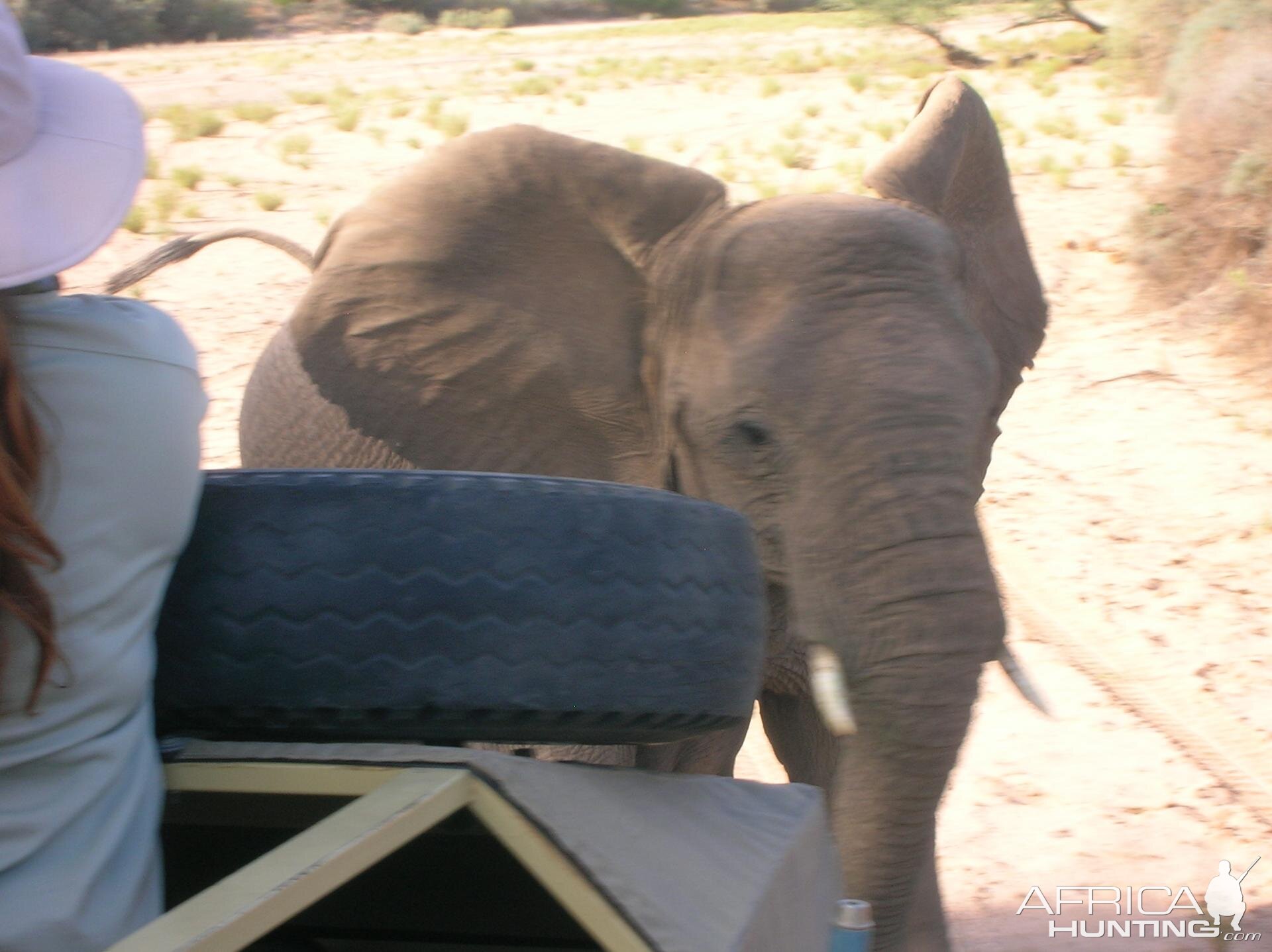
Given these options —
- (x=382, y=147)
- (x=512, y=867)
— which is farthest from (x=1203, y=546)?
(x=382, y=147)

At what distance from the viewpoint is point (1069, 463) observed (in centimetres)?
647

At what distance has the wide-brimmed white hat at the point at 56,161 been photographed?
106 centimetres

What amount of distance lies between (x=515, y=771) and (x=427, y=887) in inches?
18.1

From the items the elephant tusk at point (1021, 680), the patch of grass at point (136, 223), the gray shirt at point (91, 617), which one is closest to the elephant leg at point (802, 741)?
the elephant tusk at point (1021, 680)

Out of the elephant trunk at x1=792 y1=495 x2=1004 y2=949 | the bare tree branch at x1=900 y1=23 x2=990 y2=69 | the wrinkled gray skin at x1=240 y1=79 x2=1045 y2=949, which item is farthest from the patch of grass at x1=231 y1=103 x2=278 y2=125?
the elephant trunk at x1=792 y1=495 x2=1004 y2=949

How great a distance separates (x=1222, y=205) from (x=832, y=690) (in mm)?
6596

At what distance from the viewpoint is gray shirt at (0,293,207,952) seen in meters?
1.06

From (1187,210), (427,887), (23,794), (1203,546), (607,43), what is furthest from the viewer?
(607,43)

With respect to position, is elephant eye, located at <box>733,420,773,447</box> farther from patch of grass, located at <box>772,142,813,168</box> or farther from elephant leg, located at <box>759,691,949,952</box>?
patch of grass, located at <box>772,142,813,168</box>

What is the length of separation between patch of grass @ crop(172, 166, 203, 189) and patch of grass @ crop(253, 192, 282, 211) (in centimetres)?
94

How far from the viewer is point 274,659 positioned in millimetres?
1260

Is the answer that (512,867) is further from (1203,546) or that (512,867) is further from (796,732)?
(1203,546)

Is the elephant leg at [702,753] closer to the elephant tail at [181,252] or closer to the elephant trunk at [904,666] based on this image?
the elephant trunk at [904,666]

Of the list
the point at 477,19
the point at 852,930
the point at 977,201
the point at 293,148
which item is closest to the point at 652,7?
the point at 477,19
